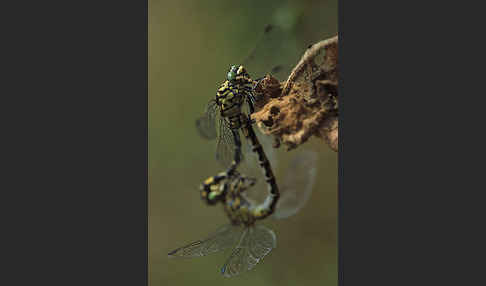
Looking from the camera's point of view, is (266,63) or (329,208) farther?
(329,208)

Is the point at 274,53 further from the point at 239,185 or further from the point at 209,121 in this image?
the point at 239,185

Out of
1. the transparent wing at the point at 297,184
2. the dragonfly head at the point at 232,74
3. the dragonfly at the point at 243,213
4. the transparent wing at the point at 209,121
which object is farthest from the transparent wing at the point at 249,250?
the dragonfly head at the point at 232,74

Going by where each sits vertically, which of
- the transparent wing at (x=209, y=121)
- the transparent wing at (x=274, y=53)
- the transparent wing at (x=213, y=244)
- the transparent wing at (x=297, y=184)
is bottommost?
the transparent wing at (x=213, y=244)

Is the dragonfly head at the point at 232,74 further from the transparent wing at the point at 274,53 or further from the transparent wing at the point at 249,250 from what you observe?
the transparent wing at the point at 249,250

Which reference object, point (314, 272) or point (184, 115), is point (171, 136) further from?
point (314, 272)

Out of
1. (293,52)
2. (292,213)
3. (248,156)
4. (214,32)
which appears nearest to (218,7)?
(214,32)

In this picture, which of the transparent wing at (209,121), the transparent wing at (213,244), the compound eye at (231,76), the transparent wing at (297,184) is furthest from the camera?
the transparent wing at (297,184)

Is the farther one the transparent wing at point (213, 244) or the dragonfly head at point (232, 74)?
the transparent wing at point (213, 244)

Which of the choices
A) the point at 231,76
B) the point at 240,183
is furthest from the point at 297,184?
the point at 231,76
